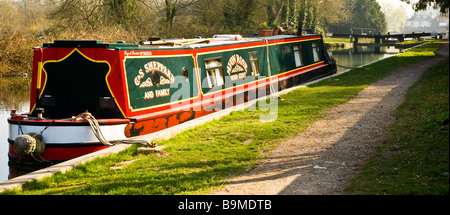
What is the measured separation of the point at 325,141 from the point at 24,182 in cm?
442

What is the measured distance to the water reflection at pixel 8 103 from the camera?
27.2ft

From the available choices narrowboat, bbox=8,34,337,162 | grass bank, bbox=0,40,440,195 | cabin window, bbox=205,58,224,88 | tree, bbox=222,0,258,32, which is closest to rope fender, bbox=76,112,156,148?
narrowboat, bbox=8,34,337,162

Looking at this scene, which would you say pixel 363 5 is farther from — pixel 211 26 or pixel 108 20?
pixel 108 20

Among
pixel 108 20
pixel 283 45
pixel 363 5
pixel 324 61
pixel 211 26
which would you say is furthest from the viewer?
pixel 363 5

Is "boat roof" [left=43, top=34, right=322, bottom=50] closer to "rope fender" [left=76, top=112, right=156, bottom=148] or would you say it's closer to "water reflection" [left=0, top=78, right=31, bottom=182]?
"rope fender" [left=76, top=112, right=156, bottom=148]

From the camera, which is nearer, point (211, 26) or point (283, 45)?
point (283, 45)

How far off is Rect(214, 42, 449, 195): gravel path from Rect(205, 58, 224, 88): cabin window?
286 centimetres

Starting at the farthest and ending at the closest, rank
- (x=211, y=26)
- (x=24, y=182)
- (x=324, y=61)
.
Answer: (x=211, y=26) → (x=324, y=61) → (x=24, y=182)

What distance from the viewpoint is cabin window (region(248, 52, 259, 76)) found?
12.4 meters

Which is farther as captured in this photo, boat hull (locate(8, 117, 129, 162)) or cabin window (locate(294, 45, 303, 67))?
cabin window (locate(294, 45, 303, 67))

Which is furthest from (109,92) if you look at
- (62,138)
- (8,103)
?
(8,103)

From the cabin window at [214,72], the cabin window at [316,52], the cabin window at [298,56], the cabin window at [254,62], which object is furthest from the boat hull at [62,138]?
the cabin window at [316,52]

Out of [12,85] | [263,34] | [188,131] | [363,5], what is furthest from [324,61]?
[363,5]
